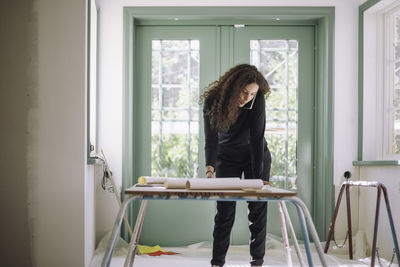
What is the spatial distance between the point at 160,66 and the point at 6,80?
156 cm

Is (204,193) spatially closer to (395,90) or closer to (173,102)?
(173,102)

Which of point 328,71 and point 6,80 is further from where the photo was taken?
point 328,71

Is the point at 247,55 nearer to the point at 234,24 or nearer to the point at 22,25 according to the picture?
the point at 234,24

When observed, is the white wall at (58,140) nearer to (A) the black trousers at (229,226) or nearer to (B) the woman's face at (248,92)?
(A) the black trousers at (229,226)

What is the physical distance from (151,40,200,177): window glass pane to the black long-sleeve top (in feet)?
4.57

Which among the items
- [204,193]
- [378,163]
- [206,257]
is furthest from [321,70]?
[204,193]

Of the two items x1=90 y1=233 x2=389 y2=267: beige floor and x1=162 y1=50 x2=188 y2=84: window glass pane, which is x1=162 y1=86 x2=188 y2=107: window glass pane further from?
x1=90 y1=233 x2=389 y2=267: beige floor

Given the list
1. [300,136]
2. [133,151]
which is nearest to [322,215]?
[300,136]

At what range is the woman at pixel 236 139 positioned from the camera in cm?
258

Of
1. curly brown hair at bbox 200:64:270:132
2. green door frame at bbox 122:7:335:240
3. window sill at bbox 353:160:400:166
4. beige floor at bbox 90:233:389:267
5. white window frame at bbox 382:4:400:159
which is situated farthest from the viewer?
green door frame at bbox 122:7:335:240

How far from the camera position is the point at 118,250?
12.4ft

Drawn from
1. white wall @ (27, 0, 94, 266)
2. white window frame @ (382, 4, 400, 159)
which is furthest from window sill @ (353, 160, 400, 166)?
white wall @ (27, 0, 94, 266)

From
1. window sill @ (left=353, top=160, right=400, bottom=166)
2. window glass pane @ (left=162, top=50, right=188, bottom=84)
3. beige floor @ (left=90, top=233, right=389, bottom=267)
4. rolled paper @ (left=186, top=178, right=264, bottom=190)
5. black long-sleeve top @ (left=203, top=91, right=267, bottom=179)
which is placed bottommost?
beige floor @ (left=90, top=233, right=389, bottom=267)

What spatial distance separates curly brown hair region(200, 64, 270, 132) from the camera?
257cm
